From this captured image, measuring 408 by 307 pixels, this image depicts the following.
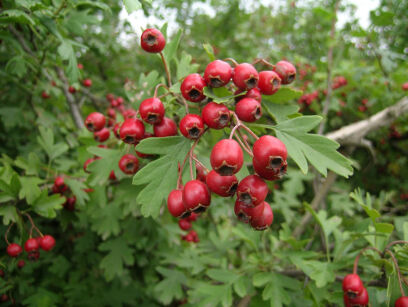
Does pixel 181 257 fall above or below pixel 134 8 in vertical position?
below

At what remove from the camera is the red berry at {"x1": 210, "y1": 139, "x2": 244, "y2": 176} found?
34.3 inches

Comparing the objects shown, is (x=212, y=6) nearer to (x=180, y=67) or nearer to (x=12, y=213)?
(x=180, y=67)

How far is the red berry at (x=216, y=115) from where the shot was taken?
0.99 meters

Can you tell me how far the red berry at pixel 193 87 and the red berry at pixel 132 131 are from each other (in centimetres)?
25

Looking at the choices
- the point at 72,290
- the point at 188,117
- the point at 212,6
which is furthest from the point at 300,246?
the point at 212,6

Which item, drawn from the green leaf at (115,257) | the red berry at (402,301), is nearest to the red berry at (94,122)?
the green leaf at (115,257)

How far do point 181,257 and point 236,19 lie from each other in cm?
602

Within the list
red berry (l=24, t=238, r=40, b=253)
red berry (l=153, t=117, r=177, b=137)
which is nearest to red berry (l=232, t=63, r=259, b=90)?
red berry (l=153, t=117, r=177, b=137)

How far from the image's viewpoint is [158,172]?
3.67 feet

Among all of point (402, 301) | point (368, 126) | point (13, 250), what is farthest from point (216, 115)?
point (368, 126)

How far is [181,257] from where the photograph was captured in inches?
88.0

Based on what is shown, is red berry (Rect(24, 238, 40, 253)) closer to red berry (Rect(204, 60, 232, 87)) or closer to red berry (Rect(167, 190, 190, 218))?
red berry (Rect(167, 190, 190, 218))

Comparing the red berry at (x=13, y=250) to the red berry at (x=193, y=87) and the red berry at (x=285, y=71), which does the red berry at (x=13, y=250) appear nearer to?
the red berry at (x=193, y=87)

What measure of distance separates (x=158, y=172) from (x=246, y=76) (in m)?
0.53
